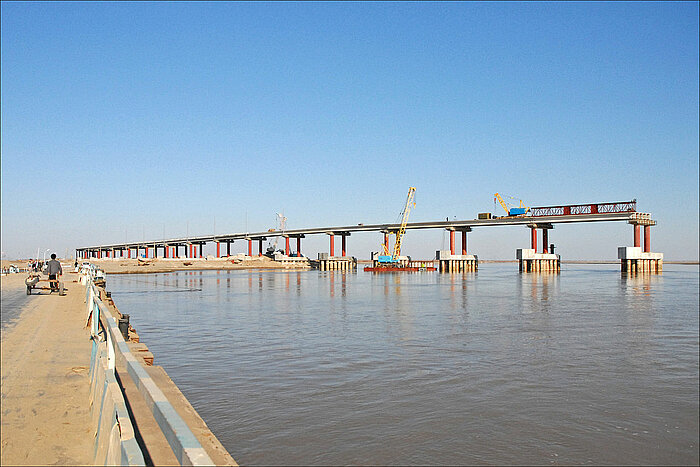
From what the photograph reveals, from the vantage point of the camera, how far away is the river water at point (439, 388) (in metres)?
10.8

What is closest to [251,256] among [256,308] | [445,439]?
[256,308]

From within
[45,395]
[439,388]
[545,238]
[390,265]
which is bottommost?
[390,265]

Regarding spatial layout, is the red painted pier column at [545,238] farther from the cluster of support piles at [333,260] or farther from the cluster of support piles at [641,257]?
the cluster of support piles at [333,260]

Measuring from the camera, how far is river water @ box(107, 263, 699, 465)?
10.8 metres

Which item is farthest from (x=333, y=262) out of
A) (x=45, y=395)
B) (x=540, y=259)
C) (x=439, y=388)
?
(x=45, y=395)

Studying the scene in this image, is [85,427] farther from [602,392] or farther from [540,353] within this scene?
[540,353]

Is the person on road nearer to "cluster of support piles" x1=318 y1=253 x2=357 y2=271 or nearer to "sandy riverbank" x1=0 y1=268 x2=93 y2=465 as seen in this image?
"sandy riverbank" x1=0 y1=268 x2=93 y2=465

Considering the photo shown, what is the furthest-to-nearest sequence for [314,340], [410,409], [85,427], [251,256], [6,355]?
[251,256] < [314,340] < [6,355] < [410,409] < [85,427]

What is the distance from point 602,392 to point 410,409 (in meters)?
5.72

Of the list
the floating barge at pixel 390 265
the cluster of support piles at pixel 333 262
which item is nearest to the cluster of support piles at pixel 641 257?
the floating barge at pixel 390 265

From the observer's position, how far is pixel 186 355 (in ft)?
65.4

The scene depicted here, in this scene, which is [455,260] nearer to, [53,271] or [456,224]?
[456,224]

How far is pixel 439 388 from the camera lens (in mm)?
15094

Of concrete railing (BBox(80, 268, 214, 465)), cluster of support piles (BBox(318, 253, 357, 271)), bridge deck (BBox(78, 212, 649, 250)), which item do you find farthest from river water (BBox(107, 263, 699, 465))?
cluster of support piles (BBox(318, 253, 357, 271))
